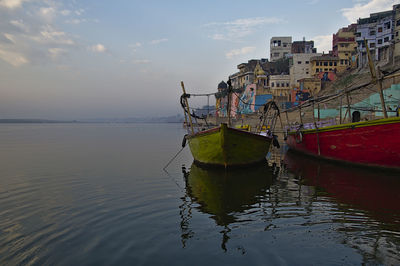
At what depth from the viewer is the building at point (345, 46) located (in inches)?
2815

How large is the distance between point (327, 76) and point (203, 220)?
72453 millimetres

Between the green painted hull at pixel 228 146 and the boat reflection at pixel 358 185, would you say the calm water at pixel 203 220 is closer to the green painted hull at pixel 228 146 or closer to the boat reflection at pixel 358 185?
the boat reflection at pixel 358 185

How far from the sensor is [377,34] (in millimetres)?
59969

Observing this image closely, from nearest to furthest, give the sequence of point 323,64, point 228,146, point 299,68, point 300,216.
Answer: point 300,216, point 228,146, point 323,64, point 299,68

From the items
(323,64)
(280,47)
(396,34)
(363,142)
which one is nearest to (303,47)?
(280,47)

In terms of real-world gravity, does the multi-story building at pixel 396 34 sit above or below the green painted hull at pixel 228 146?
above

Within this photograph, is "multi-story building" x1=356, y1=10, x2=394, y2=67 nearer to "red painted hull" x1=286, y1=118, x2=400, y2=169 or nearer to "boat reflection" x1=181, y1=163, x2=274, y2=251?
"red painted hull" x1=286, y1=118, x2=400, y2=169

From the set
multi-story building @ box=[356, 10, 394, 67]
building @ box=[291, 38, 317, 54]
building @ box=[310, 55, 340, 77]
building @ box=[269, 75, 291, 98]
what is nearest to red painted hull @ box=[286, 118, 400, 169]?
multi-story building @ box=[356, 10, 394, 67]

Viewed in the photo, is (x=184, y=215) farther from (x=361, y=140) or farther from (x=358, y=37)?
(x=358, y=37)

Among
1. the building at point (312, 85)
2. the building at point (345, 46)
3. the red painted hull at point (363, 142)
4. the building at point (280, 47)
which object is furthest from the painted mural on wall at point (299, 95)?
the red painted hull at point (363, 142)

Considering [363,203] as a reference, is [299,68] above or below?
above

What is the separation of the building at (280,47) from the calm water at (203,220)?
9038 cm

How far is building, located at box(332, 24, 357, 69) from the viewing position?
235ft

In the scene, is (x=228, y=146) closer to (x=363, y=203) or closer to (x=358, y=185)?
(x=358, y=185)
